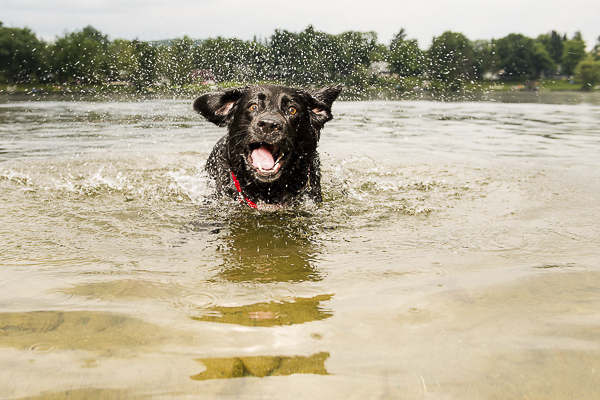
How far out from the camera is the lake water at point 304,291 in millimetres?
1870

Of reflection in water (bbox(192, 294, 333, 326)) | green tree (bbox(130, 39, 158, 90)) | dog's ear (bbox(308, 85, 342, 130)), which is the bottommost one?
reflection in water (bbox(192, 294, 333, 326))

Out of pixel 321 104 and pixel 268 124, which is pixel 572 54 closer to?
pixel 321 104

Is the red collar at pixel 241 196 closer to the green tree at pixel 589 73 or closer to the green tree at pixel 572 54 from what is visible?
the green tree at pixel 589 73

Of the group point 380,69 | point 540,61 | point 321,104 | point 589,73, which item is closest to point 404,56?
point 380,69

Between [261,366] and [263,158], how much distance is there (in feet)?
10.0

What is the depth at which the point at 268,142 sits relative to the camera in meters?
4.41

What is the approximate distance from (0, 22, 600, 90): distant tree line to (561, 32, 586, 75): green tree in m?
32.0

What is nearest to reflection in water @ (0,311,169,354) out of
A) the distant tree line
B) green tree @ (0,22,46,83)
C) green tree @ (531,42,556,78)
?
the distant tree line

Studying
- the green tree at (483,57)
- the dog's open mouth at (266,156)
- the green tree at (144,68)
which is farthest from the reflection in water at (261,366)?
the green tree at (483,57)

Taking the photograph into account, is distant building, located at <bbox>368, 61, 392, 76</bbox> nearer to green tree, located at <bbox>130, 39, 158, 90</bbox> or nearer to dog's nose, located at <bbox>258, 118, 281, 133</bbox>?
green tree, located at <bbox>130, 39, 158, 90</bbox>

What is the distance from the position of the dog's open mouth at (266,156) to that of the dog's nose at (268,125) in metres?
0.35

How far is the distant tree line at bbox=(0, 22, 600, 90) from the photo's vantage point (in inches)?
499

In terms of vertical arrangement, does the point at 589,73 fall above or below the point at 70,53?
below

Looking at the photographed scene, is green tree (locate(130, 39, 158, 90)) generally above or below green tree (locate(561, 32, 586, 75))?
below
